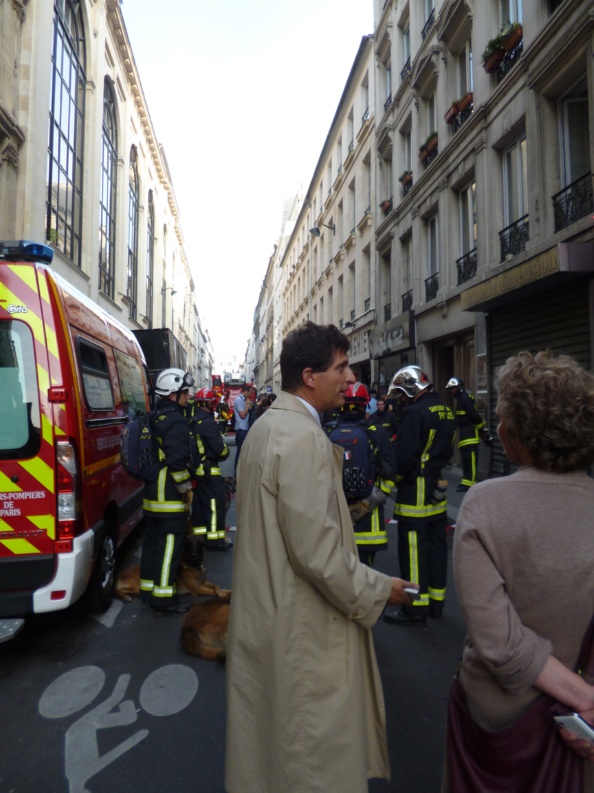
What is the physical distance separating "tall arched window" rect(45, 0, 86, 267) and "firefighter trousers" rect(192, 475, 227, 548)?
9.99m

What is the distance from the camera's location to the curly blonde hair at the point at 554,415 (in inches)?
56.1

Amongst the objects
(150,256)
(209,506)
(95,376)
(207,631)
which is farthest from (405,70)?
(150,256)

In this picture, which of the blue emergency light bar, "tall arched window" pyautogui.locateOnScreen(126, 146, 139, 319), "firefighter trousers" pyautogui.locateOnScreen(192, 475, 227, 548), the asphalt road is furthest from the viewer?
"tall arched window" pyautogui.locateOnScreen(126, 146, 139, 319)

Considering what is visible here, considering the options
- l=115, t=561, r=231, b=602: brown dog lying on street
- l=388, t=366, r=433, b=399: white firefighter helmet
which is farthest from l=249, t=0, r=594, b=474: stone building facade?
l=115, t=561, r=231, b=602: brown dog lying on street

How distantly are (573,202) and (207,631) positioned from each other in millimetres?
8250

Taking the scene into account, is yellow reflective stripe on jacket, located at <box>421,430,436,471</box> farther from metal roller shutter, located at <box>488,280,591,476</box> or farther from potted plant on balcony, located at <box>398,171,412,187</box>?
potted plant on balcony, located at <box>398,171,412,187</box>

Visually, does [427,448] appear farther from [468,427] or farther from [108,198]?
[108,198]

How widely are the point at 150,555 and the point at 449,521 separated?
4676mm

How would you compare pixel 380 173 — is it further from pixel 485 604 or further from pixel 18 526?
pixel 485 604

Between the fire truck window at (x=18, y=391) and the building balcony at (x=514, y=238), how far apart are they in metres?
8.90

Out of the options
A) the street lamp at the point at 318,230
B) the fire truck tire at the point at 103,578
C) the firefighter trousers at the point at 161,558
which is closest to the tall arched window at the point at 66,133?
the fire truck tire at the point at 103,578

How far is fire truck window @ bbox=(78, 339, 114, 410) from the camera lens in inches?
160

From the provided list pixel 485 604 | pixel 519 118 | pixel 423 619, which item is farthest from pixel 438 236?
pixel 485 604

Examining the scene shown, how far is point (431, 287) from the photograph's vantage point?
14.6 meters
